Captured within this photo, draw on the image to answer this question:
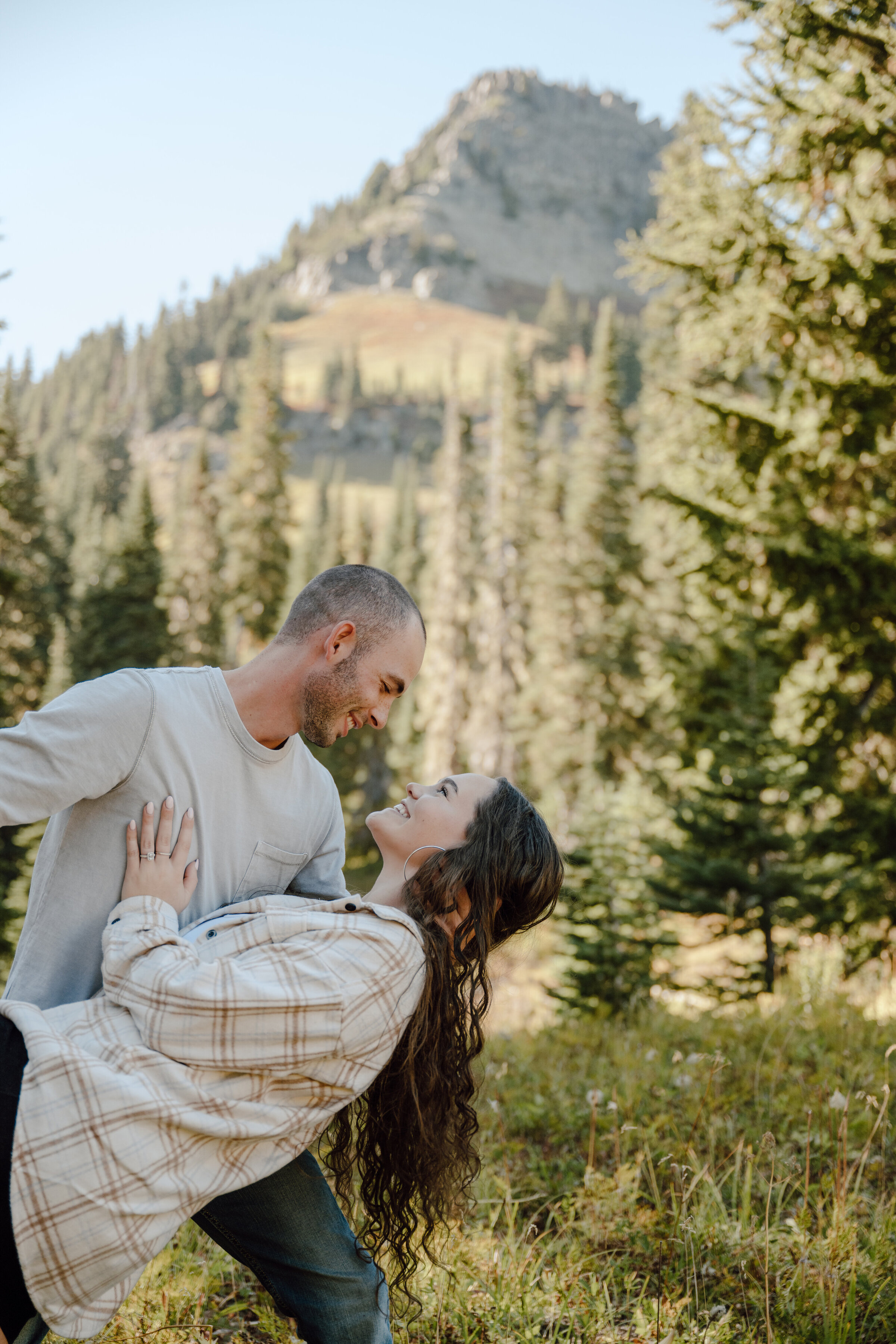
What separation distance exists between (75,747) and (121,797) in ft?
0.94


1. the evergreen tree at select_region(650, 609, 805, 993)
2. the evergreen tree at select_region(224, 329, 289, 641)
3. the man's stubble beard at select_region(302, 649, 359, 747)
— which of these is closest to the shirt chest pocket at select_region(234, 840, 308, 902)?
the man's stubble beard at select_region(302, 649, 359, 747)

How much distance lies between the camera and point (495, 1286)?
11.7 ft

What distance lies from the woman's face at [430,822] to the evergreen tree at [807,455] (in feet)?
22.5

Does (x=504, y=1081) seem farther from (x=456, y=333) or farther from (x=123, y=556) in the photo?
(x=456, y=333)

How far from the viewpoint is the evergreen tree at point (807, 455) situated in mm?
8844

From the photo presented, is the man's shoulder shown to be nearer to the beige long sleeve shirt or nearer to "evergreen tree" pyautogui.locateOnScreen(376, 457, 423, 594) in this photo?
the beige long sleeve shirt

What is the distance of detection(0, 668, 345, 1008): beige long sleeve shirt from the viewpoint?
2.54 meters

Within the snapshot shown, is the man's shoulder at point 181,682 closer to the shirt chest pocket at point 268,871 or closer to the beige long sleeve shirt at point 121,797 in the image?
the beige long sleeve shirt at point 121,797

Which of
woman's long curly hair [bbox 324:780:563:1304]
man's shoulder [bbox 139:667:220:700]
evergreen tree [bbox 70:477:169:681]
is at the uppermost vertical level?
man's shoulder [bbox 139:667:220:700]

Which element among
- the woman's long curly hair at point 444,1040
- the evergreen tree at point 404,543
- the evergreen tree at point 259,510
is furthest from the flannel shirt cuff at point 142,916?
the evergreen tree at point 404,543

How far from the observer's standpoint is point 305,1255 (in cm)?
272

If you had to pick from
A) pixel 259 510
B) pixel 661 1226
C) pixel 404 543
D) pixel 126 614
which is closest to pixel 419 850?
pixel 661 1226

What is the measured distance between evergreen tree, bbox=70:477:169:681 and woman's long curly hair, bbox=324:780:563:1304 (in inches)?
1030

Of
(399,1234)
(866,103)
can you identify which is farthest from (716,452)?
(399,1234)
